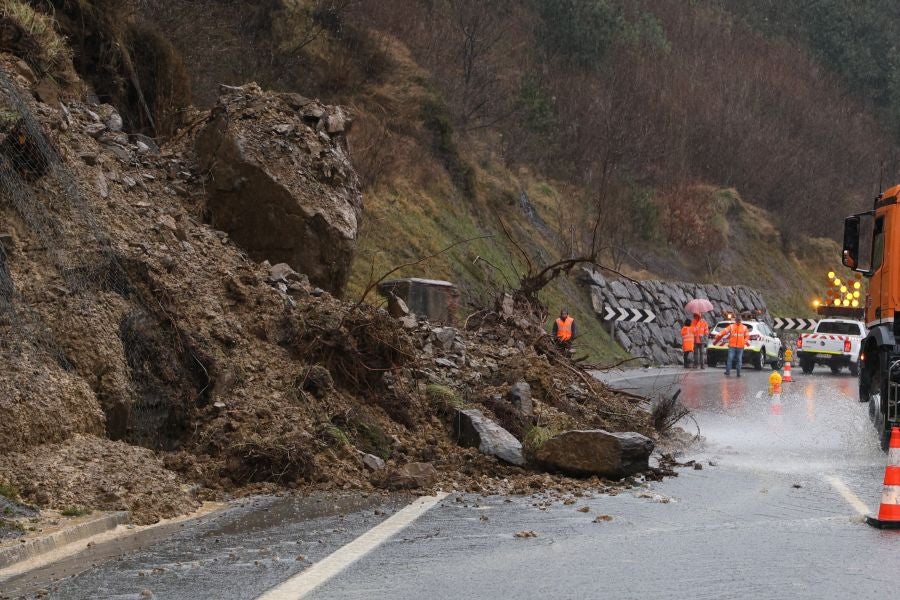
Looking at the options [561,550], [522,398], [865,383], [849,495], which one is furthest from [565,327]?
[561,550]

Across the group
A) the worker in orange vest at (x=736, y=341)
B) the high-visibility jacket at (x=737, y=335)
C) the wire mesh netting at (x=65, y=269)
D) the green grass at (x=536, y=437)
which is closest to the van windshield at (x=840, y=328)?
the worker in orange vest at (x=736, y=341)

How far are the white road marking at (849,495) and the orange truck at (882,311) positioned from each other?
69.7 inches

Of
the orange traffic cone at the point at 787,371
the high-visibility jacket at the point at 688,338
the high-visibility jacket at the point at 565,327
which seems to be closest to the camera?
the high-visibility jacket at the point at 565,327

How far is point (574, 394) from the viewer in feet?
53.8

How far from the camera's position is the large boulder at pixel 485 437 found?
11883 mm

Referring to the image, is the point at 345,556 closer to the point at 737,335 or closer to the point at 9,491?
the point at 9,491

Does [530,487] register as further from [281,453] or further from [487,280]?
[487,280]

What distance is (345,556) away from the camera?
7273 millimetres

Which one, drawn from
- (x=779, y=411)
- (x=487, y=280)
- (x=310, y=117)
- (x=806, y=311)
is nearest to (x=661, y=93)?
(x=806, y=311)

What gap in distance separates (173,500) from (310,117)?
9171 millimetres

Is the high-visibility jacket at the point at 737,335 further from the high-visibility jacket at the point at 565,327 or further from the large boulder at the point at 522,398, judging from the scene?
the large boulder at the point at 522,398

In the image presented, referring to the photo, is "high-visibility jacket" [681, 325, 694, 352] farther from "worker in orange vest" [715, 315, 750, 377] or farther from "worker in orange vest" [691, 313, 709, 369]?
"worker in orange vest" [715, 315, 750, 377]

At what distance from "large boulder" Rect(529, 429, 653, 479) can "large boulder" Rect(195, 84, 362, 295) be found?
541 cm

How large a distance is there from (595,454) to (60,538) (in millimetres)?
5318
